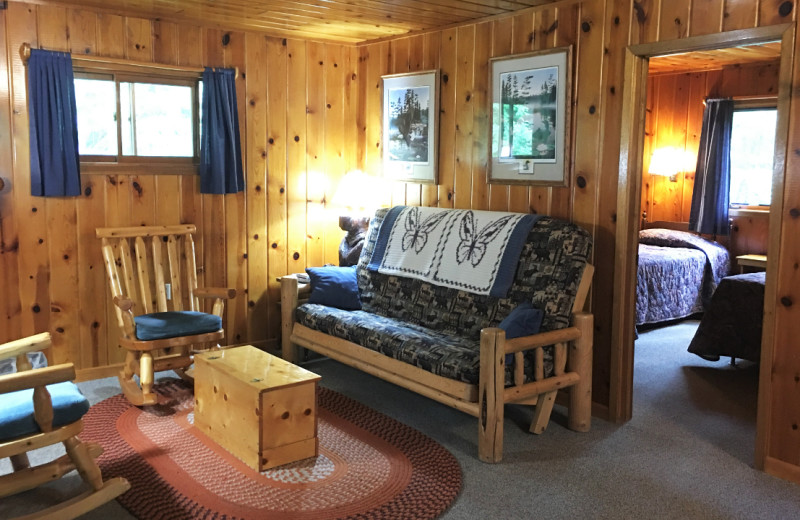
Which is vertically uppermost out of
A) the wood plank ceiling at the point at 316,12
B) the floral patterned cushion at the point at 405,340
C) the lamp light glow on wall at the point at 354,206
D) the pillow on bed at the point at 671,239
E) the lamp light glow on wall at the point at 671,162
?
the wood plank ceiling at the point at 316,12

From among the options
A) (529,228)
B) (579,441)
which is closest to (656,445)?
(579,441)

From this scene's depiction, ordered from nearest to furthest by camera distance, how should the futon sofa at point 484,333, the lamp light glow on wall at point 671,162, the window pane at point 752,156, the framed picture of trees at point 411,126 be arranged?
the futon sofa at point 484,333
the framed picture of trees at point 411,126
the window pane at point 752,156
the lamp light glow on wall at point 671,162

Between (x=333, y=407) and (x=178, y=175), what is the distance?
187cm

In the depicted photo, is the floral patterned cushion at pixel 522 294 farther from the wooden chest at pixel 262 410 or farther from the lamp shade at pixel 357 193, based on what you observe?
the wooden chest at pixel 262 410

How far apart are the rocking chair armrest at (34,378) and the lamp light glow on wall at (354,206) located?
2694 millimetres

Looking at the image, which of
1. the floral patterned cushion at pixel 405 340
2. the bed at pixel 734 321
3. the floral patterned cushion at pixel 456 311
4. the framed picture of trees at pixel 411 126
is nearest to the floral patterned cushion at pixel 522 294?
the floral patterned cushion at pixel 456 311

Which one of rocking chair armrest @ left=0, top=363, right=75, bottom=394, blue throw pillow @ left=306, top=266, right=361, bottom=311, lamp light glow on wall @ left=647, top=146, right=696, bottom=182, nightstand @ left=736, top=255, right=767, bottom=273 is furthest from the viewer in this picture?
lamp light glow on wall @ left=647, top=146, right=696, bottom=182

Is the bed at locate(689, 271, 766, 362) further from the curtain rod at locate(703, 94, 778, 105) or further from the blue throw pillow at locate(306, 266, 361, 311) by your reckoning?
the blue throw pillow at locate(306, 266, 361, 311)

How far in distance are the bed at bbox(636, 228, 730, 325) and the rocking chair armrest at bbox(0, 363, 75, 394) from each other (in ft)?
13.7

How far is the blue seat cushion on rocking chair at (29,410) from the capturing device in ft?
8.46

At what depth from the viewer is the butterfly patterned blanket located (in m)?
4.01

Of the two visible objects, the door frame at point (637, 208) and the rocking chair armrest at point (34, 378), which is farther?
the door frame at point (637, 208)

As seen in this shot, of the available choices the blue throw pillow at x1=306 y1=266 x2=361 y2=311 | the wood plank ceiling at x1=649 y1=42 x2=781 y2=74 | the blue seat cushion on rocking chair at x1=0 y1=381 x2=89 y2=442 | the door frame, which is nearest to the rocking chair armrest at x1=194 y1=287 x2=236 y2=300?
the blue throw pillow at x1=306 y1=266 x2=361 y2=311

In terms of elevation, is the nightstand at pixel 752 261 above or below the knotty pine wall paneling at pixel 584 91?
below
